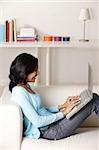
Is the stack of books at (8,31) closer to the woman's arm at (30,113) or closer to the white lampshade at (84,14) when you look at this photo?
the white lampshade at (84,14)

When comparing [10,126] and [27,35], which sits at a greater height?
[27,35]

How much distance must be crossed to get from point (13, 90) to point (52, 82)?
225 centimetres

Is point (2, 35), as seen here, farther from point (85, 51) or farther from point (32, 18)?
point (85, 51)

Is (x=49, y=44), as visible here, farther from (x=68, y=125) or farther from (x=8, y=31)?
(x=68, y=125)

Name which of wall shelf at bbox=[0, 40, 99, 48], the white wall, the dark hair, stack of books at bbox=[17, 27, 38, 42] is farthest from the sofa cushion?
the white wall

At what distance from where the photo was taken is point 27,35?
450cm

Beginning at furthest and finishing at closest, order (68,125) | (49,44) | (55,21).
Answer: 1. (55,21)
2. (49,44)
3. (68,125)

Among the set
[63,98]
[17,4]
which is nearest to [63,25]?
[17,4]

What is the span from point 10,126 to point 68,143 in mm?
384

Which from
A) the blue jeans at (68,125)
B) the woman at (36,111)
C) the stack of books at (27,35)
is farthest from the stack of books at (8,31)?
the blue jeans at (68,125)

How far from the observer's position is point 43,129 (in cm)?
257

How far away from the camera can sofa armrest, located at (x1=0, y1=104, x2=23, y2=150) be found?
2.41 m

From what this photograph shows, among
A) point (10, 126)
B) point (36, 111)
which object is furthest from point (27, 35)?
point (10, 126)

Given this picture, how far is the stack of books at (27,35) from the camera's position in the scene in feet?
14.7
